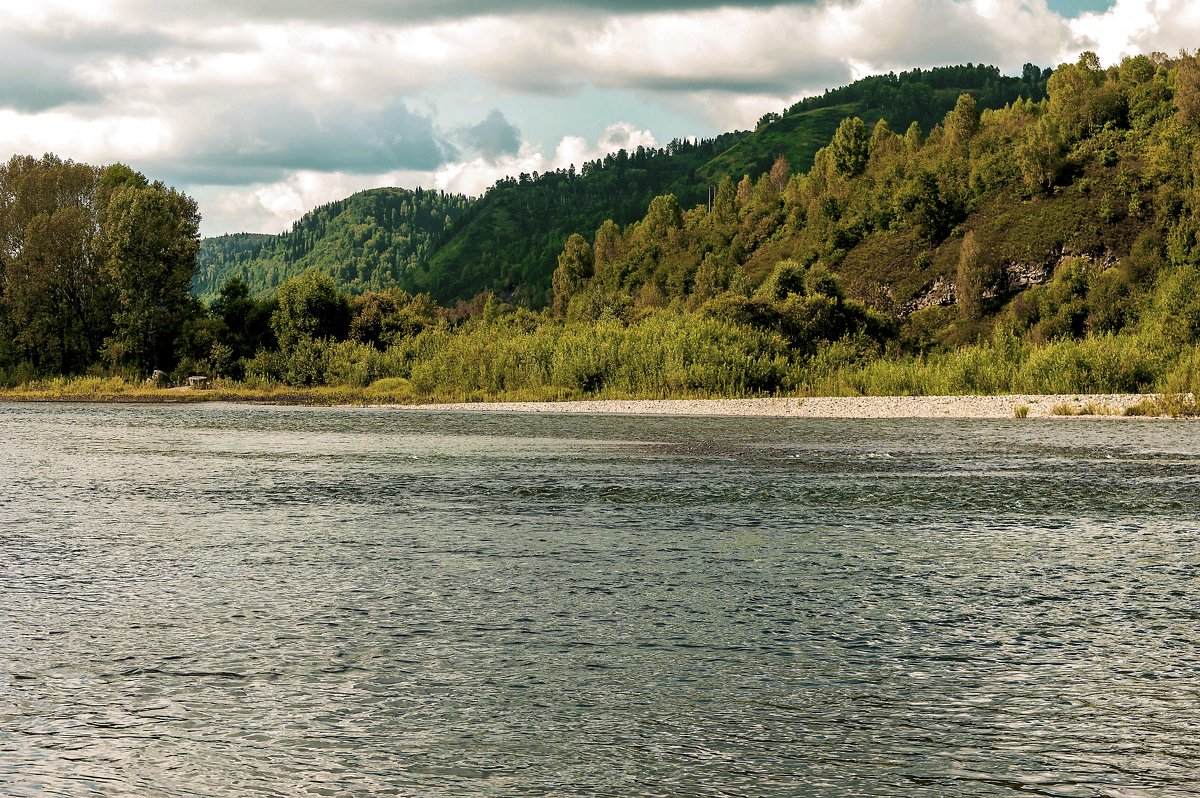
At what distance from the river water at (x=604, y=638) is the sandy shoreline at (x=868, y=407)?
19045 mm

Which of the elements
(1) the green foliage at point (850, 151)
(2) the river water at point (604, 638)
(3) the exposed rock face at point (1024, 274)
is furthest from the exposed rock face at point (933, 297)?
(2) the river water at point (604, 638)

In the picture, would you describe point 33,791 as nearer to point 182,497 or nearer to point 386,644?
point 386,644

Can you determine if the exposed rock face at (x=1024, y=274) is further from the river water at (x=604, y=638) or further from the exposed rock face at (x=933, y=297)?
the river water at (x=604, y=638)

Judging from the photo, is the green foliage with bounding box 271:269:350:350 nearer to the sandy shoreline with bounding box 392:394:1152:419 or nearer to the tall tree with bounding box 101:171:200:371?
the tall tree with bounding box 101:171:200:371

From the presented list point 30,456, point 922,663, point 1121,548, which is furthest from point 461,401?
point 922,663

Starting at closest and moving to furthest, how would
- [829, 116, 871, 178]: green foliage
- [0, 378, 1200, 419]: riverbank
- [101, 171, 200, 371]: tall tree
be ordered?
Result: [0, 378, 1200, 419]: riverbank
[101, 171, 200, 371]: tall tree
[829, 116, 871, 178]: green foliage

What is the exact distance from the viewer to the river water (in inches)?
206

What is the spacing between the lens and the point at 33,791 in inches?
194

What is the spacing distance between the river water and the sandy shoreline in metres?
19.0

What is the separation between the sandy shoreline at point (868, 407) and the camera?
35094mm

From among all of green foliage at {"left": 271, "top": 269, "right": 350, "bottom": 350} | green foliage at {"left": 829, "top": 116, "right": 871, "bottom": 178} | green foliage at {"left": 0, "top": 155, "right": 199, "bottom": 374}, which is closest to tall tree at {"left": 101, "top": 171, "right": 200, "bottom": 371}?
green foliage at {"left": 0, "top": 155, "right": 199, "bottom": 374}

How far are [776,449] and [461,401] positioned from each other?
2819 cm

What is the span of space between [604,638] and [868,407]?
105 ft

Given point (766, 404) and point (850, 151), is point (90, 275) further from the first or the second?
point (850, 151)
